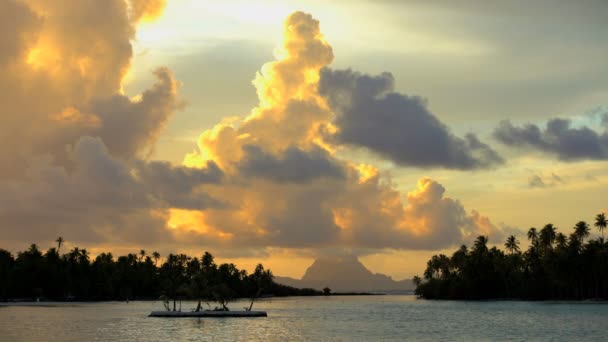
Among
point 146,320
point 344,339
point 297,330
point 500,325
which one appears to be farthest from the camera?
point 146,320

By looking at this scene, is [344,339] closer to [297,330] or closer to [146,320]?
[297,330]

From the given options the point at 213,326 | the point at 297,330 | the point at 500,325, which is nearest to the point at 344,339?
the point at 297,330

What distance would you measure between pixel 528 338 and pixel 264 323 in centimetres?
4966

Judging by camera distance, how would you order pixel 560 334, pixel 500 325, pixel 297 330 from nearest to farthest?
pixel 560 334
pixel 297 330
pixel 500 325

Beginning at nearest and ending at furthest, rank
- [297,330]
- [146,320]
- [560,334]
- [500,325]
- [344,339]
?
[344,339]
[560,334]
[297,330]
[500,325]
[146,320]

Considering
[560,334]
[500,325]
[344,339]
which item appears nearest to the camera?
[344,339]

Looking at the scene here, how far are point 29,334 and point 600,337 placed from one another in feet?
255

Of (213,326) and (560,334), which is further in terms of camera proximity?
(213,326)

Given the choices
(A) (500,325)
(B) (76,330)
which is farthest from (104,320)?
(A) (500,325)

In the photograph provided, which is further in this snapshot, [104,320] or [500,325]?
[104,320]

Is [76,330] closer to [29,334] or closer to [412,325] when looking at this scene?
[29,334]

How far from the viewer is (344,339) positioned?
100 metres

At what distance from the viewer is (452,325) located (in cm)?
12925

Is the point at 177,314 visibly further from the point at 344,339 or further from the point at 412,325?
the point at 344,339
